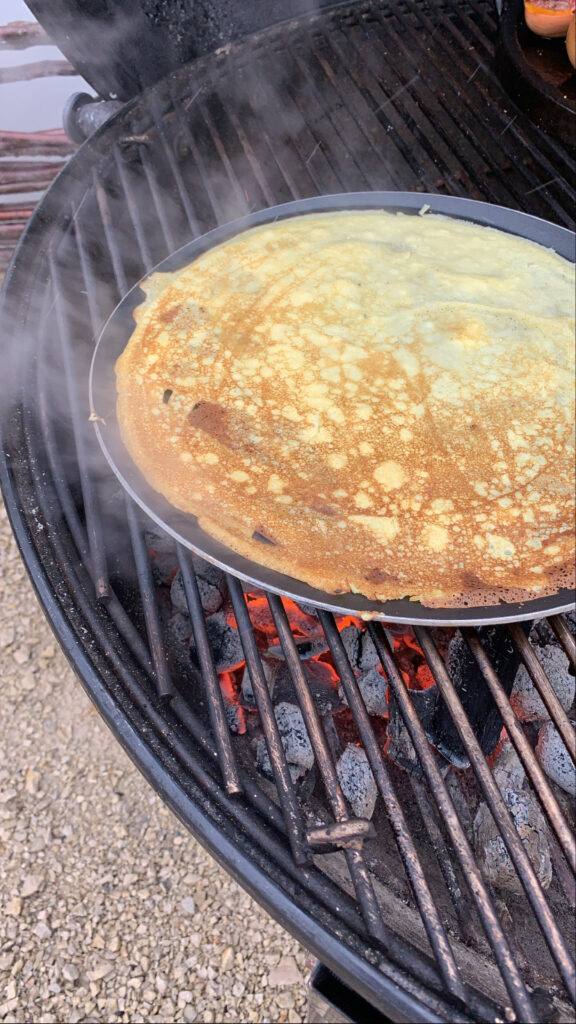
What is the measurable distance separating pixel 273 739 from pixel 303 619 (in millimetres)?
675

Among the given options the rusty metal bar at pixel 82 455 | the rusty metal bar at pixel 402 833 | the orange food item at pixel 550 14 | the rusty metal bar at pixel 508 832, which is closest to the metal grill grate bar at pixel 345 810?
the rusty metal bar at pixel 402 833

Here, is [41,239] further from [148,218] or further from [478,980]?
[478,980]

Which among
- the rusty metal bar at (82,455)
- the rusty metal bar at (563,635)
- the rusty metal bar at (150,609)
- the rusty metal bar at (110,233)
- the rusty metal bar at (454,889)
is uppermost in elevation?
the rusty metal bar at (110,233)

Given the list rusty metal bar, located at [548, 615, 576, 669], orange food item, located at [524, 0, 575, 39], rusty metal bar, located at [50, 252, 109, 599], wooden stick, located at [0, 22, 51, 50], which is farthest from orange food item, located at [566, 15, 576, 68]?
wooden stick, located at [0, 22, 51, 50]

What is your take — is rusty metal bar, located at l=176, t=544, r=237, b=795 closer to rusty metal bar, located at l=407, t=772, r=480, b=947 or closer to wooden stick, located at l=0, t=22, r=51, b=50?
rusty metal bar, located at l=407, t=772, r=480, b=947

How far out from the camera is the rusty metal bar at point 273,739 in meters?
1.31

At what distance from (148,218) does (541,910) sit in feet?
8.36

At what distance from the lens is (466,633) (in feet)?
5.20

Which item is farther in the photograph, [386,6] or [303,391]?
[386,6]

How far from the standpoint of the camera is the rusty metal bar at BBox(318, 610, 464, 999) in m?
1.18

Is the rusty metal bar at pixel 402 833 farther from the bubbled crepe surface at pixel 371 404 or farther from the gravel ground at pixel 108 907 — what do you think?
the gravel ground at pixel 108 907

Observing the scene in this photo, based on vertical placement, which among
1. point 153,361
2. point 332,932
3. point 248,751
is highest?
point 153,361

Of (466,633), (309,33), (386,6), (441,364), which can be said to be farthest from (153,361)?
(386,6)

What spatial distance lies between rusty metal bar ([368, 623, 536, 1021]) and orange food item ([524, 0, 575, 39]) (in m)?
2.58
